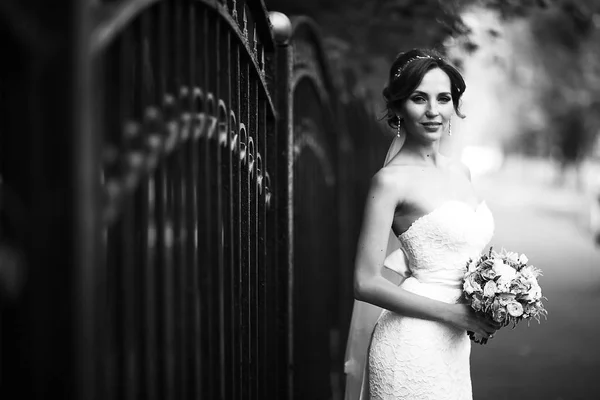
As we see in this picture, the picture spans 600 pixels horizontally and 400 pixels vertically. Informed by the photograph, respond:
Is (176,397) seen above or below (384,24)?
below

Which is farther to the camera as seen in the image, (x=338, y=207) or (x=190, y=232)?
(x=338, y=207)

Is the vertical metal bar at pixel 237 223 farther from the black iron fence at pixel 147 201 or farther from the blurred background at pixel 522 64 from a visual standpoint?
the blurred background at pixel 522 64

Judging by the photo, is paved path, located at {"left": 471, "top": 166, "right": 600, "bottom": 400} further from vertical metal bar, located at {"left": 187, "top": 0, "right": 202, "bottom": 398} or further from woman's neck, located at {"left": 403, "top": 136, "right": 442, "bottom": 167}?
vertical metal bar, located at {"left": 187, "top": 0, "right": 202, "bottom": 398}

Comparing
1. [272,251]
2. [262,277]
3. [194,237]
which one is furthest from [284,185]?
[194,237]

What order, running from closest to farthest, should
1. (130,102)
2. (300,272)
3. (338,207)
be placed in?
(130,102) < (300,272) < (338,207)

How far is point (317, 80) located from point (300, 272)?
3.97ft

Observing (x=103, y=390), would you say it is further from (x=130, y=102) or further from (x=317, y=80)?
(x=317, y=80)

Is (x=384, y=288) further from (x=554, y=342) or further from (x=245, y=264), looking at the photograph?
(x=554, y=342)

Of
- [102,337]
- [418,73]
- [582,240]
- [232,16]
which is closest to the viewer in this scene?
[102,337]

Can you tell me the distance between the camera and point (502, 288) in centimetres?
306

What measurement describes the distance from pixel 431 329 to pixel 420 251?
321 mm

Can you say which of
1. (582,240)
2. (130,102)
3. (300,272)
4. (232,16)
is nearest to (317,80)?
(300,272)

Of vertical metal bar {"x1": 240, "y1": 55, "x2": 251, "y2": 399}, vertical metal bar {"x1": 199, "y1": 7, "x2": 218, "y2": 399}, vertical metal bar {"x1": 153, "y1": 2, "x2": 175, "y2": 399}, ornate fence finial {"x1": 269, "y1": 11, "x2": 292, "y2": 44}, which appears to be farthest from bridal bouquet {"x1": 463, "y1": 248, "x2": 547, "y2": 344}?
vertical metal bar {"x1": 153, "y1": 2, "x2": 175, "y2": 399}

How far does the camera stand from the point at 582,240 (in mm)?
22047
